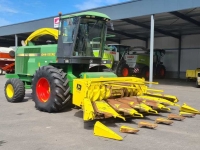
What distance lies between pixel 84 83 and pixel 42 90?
187cm

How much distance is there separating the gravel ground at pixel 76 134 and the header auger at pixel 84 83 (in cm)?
38

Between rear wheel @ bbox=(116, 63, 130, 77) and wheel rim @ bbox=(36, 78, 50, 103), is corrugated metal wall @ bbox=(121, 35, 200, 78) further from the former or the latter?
wheel rim @ bbox=(36, 78, 50, 103)

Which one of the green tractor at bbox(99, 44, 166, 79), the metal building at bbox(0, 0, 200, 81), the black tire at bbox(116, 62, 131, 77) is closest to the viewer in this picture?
the metal building at bbox(0, 0, 200, 81)

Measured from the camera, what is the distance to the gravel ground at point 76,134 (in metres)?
4.34

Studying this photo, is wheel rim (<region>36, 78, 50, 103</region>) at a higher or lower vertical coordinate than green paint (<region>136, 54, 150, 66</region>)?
lower

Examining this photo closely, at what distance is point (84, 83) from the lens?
5.87 meters

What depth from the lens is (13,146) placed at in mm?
4297

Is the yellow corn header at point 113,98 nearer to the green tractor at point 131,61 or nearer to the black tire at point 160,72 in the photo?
the green tractor at point 131,61

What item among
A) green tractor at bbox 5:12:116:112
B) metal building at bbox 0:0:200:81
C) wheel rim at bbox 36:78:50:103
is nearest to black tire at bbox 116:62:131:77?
metal building at bbox 0:0:200:81

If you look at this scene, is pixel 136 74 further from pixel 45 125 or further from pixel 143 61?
pixel 45 125

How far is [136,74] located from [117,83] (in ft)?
44.4

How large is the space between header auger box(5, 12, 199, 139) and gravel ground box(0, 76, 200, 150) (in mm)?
385

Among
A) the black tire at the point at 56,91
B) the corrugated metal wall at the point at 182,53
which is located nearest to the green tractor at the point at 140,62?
the corrugated metal wall at the point at 182,53

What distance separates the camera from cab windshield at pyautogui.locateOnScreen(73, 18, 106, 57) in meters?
7.10
